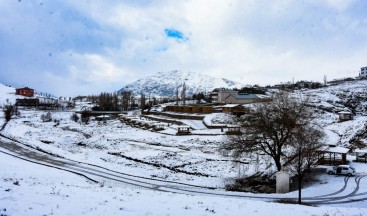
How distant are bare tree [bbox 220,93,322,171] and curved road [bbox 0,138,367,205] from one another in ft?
19.2

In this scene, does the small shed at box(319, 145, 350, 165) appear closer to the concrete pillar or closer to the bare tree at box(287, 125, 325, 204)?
the bare tree at box(287, 125, 325, 204)

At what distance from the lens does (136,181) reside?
100 ft

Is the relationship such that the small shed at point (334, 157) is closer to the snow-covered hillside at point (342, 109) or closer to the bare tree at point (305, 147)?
the bare tree at point (305, 147)

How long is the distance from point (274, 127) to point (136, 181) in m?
14.7

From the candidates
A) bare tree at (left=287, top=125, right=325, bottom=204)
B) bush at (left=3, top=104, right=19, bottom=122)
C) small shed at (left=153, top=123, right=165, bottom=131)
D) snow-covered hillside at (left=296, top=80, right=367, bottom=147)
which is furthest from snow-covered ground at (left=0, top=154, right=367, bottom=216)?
bush at (left=3, top=104, right=19, bottom=122)

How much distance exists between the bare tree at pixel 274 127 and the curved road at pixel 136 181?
19.2 ft

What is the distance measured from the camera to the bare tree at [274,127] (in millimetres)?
29359

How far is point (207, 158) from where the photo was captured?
41.7 metres

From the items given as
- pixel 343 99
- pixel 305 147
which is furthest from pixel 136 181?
pixel 343 99

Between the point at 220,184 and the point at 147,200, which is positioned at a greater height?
the point at 147,200

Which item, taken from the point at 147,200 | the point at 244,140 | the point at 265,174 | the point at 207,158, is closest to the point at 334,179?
the point at 265,174

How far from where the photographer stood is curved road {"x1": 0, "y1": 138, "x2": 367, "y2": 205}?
23266 millimetres

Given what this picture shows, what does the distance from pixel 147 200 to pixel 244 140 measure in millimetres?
16705

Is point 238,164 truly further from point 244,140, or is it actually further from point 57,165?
point 57,165
